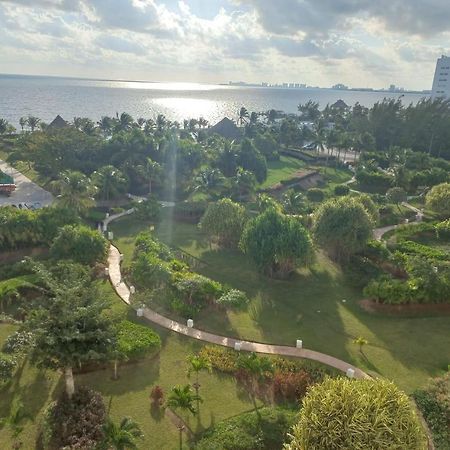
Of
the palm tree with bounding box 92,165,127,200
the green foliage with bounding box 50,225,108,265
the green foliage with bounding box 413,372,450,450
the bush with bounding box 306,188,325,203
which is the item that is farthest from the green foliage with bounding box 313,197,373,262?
the palm tree with bounding box 92,165,127,200

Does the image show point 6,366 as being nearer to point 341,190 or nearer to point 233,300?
point 233,300

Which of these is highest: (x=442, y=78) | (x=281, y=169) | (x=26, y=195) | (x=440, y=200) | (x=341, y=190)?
(x=442, y=78)

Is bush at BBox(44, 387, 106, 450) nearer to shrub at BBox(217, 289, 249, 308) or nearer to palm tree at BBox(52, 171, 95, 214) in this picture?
shrub at BBox(217, 289, 249, 308)

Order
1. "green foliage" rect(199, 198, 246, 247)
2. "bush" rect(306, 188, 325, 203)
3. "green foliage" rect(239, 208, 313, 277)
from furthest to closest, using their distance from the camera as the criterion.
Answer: "bush" rect(306, 188, 325, 203) → "green foliage" rect(199, 198, 246, 247) → "green foliage" rect(239, 208, 313, 277)

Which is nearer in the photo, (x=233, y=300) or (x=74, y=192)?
(x=233, y=300)

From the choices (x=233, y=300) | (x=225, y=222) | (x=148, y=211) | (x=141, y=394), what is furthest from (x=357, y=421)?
(x=148, y=211)

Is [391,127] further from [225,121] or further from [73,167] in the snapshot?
[73,167]
